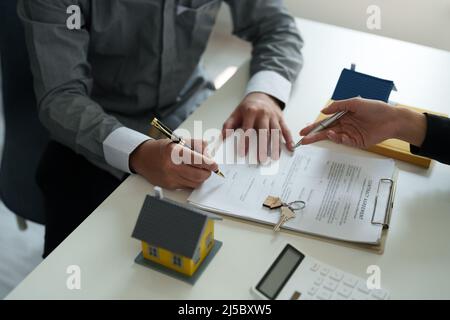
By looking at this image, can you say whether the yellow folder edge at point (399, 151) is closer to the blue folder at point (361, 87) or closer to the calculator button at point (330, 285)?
the blue folder at point (361, 87)

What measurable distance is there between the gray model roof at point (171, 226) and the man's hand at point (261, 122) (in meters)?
0.30

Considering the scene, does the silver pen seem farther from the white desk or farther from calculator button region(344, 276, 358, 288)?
calculator button region(344, 276, 358, 288)

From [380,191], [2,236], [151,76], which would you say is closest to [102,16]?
[151,76]

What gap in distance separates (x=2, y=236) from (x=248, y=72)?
110 cm

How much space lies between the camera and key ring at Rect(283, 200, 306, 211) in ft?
2.81

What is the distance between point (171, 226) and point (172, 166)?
0.66 feet

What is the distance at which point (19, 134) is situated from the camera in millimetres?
1346

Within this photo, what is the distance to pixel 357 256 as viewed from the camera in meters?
0.79

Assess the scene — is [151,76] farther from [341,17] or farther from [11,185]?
[341,17]

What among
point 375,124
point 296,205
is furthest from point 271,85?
point 296,205

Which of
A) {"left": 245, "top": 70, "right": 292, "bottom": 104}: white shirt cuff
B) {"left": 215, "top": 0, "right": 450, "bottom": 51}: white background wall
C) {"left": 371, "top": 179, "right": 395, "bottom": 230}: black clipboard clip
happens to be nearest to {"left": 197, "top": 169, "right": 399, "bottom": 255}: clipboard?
{"left": 371, "top": 179, "right": 395, "bottom": 230}: black clipboard clip

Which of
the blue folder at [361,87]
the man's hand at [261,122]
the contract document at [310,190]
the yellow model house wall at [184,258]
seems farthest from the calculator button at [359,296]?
the blue folder at [361,87]

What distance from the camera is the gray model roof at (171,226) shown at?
28.0 inches

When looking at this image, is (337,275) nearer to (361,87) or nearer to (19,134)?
(361,87)
